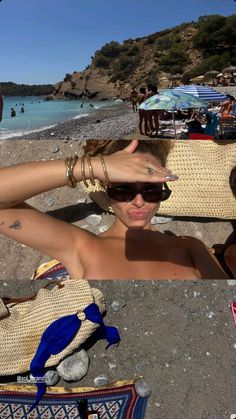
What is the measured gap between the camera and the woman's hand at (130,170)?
103cm

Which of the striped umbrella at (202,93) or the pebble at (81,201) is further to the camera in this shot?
the striped umbrella at (202,93)

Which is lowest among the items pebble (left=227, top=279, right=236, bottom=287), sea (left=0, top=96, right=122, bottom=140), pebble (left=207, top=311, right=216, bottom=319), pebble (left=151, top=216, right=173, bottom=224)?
sea (left=0, top=96, right=122, bottom=140)

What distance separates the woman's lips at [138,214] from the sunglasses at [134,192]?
0.18 feet

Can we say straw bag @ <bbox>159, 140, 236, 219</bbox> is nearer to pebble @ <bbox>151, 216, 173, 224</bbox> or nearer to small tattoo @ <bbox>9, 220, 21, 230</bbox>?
pebble @ <bbox>151, 216, 173, 224</bbox>

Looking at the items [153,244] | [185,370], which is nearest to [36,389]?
[185,370]

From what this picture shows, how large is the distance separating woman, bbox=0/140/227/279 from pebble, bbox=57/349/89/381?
1.00 ft

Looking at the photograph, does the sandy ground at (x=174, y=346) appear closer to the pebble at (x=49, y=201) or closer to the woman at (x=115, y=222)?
the woman at (x=115, y=222)

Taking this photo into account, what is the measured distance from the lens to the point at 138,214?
1.31m

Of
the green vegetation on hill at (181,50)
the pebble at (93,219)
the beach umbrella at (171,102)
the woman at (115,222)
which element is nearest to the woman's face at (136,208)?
the woman at (115,222)

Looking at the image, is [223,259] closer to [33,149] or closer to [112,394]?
[112,394]

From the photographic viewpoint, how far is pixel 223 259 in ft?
5.01

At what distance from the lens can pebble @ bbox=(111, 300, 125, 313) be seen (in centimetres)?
161

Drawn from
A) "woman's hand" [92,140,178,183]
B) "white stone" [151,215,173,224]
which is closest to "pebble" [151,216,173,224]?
"white stone" [151,215,173,224]

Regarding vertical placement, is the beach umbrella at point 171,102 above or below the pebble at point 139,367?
above
